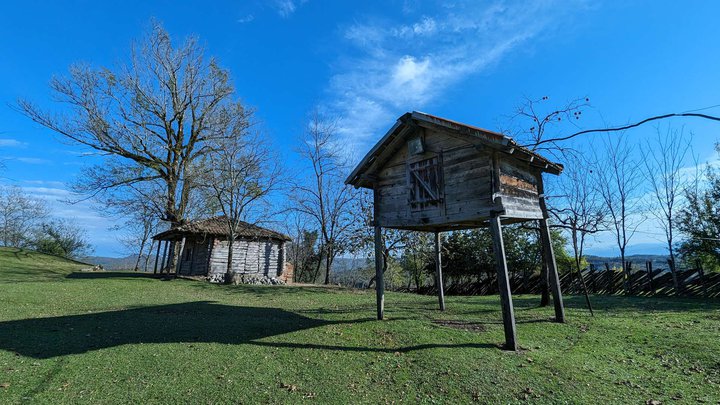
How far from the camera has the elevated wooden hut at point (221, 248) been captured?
84.6 ft

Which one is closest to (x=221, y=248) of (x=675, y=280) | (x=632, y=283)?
(x=632, y=283)

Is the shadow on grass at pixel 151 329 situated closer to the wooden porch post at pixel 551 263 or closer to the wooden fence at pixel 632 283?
the wooden porch post at pixel 551 263

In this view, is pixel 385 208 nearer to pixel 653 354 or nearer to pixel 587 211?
pixel 653 354

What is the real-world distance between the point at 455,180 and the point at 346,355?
5272 mm

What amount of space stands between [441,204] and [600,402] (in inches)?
217

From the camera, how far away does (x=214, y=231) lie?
83.7 feet

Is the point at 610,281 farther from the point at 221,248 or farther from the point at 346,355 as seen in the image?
the point at 221,248

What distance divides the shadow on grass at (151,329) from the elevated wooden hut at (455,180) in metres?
3.14

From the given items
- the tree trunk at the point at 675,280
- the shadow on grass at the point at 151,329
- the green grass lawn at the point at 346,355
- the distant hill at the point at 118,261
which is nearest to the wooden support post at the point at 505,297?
the green grass lawn at the point at 346,355

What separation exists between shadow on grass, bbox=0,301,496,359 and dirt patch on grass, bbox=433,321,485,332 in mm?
1599

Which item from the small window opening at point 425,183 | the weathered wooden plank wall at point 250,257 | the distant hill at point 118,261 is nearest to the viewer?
the small window opening at point 425,183

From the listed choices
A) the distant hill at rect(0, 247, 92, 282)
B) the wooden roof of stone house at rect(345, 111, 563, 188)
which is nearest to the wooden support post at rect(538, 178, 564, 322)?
the wooden roof of stone house at rect(345, 111, 563, 188)

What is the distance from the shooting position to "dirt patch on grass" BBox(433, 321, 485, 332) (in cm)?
933

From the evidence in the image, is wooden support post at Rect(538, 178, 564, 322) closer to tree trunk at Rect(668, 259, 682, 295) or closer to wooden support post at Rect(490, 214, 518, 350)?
wooden support post at Rect(490, 214, 518, 350)
